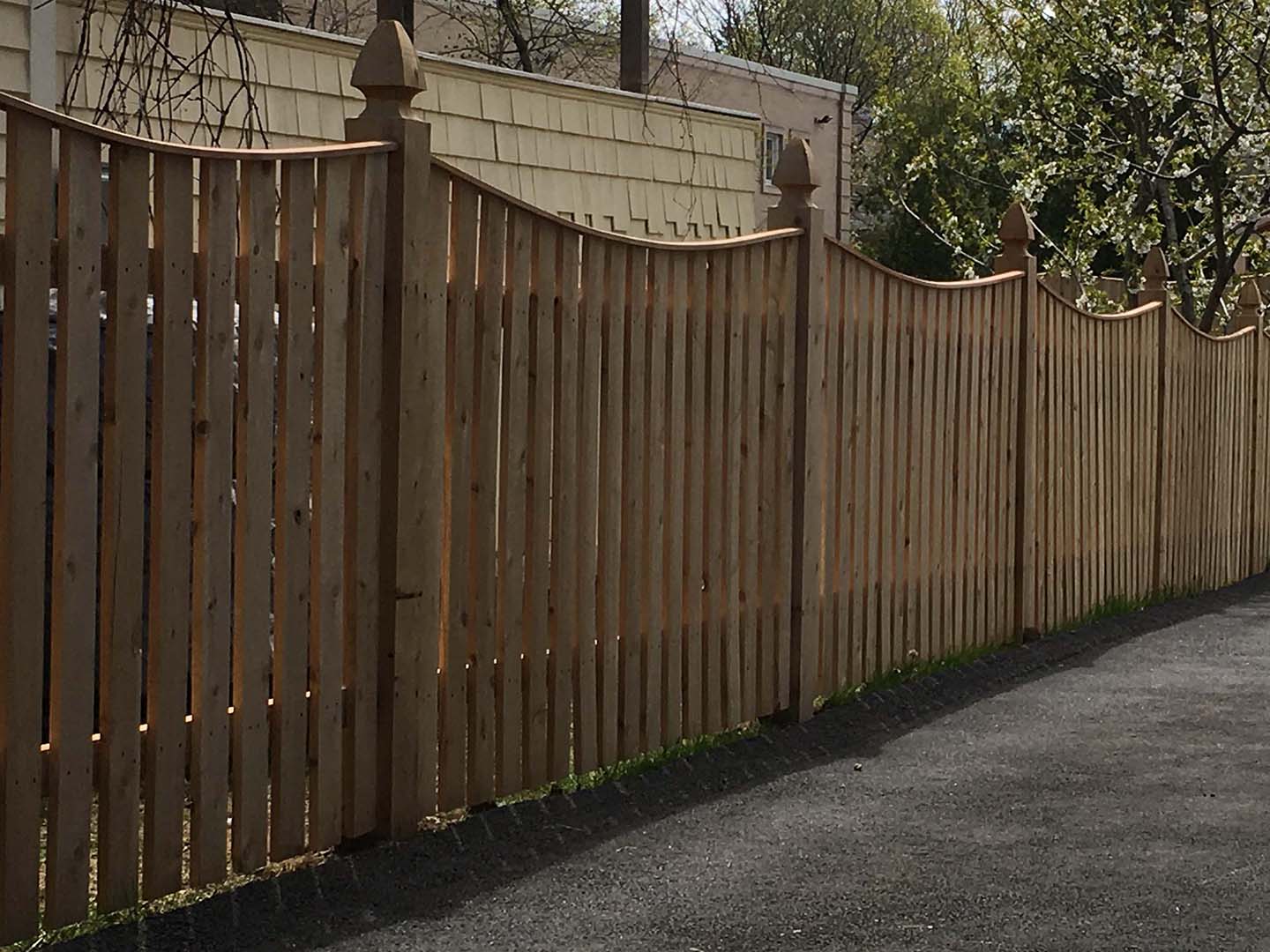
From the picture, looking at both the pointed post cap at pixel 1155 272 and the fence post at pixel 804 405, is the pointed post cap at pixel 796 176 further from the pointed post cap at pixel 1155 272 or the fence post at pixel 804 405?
the pointed post cap at pixel 1155 272

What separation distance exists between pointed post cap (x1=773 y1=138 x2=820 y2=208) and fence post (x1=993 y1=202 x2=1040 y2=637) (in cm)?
208

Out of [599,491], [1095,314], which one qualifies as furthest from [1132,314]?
[599,491]

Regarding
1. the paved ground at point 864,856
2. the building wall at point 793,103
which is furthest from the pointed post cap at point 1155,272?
the building wall at point 793,103

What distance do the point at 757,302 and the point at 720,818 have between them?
1.92 m

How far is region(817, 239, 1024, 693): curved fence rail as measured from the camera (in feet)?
24.1

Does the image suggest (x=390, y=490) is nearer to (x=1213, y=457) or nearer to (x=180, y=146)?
(x=180, y=146)

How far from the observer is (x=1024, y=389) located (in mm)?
8984

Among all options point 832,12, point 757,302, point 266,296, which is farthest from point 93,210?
point 832,12

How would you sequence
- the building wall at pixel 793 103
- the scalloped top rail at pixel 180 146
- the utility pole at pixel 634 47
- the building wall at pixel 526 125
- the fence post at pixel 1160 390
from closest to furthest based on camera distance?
the scalloped top rail at pixel 180 146, the building wall at pixel 526 125, the fence post at pixel 1160 390, the utility pole at pixel 634 47, the building wall at pixel 793 103

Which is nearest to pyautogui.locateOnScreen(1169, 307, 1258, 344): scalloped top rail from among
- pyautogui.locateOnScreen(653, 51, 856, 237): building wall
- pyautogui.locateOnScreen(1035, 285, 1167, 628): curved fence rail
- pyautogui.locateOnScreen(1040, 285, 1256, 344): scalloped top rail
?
pyautogui.locateOnScreen(1040, 285, 1256, 344): scalloped top rail

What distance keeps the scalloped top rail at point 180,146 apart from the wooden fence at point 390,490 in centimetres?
1

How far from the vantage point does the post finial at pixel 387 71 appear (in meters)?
4.93

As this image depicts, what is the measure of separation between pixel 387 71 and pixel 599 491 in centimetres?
150

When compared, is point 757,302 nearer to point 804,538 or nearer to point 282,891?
point 804,538
